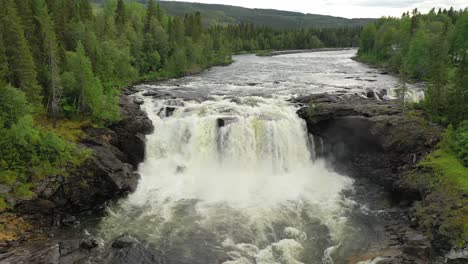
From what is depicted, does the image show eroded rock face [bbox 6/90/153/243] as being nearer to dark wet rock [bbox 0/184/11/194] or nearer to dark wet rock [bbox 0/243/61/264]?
dark wet rock [bbox 0/184/11/194]

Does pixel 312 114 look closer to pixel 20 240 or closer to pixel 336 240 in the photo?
pixel 336 240

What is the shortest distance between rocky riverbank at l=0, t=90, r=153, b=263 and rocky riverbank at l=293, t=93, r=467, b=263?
19642 millimetres

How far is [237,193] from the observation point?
122 ft

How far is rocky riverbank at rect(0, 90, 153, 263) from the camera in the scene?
86.0 feet

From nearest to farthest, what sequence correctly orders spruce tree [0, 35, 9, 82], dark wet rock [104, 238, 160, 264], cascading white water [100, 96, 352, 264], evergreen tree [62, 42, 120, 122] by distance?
dark wet rock [104, 238, 160, 264] → cascading white water [100, 96, 352, 264] → spruce tree [0, 35, 9, 82] → evergreen tree [62, 42, 120, 122]

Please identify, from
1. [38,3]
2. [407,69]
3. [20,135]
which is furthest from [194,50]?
[20,135]

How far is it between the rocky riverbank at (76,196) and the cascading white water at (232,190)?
66.8 inches

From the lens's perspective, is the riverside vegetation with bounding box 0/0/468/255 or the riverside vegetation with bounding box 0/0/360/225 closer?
the riverside vegetation with bounding box 0/0/468/255

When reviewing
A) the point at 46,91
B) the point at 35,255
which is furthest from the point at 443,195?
the point at 46,91

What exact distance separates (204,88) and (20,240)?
1693 inches

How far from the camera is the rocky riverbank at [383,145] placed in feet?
105

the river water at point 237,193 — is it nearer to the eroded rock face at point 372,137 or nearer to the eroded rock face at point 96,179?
the eroded rock face at point 96,179

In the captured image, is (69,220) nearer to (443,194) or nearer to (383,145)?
(443,194)

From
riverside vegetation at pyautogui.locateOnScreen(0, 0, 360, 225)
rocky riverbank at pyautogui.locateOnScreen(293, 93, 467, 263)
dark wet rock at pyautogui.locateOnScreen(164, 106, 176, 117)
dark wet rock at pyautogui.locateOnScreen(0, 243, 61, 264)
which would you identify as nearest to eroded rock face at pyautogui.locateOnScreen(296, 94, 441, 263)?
rocky riverbank at pyautogui.locateOnScreen(293, 93, 467, 263)
